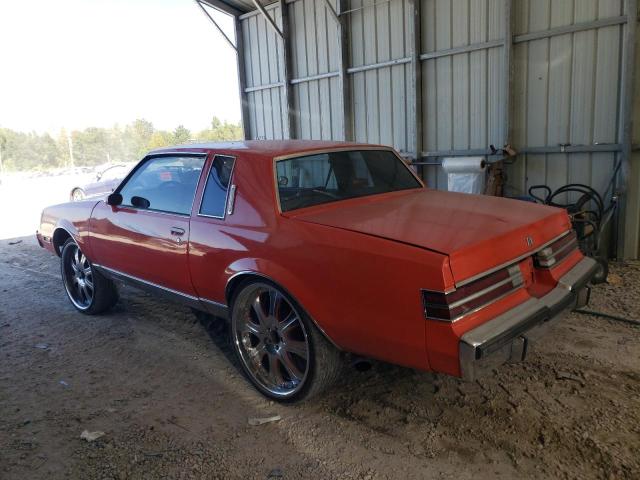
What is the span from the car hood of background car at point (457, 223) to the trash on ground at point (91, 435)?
163 cm

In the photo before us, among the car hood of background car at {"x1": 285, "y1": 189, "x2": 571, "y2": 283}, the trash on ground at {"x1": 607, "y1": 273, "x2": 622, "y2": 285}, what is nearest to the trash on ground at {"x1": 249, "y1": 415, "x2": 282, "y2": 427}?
the car hood of background car at {"x1": 285, "y1": 189, "x2": 571, "y2": 283}

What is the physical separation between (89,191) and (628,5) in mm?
10466

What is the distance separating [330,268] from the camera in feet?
8.52

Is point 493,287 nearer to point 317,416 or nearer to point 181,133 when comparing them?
point 317,416

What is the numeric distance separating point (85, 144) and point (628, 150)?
50.4 m

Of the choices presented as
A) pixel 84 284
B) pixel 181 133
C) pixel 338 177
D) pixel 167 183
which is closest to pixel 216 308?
pixel 167 183

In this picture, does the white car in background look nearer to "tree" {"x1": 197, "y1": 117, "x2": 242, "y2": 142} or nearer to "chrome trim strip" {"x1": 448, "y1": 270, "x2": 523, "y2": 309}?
"chrome trim strip" {"x1": 448, "y1": 270, "x2": 523, "y2": 309}

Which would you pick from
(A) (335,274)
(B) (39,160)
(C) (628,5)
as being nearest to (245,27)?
(C) (628,5)

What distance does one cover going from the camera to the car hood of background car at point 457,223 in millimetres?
2389

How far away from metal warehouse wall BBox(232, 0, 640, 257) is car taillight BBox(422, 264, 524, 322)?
14.5 feet

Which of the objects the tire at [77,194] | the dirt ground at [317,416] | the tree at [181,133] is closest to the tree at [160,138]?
the tree at [181,133]

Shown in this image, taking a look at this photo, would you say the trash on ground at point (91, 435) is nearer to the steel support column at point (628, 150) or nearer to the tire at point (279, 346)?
the tire at point (279, 346)

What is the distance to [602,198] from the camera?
6.36m

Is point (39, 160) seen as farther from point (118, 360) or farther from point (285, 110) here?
point (118, 360)
